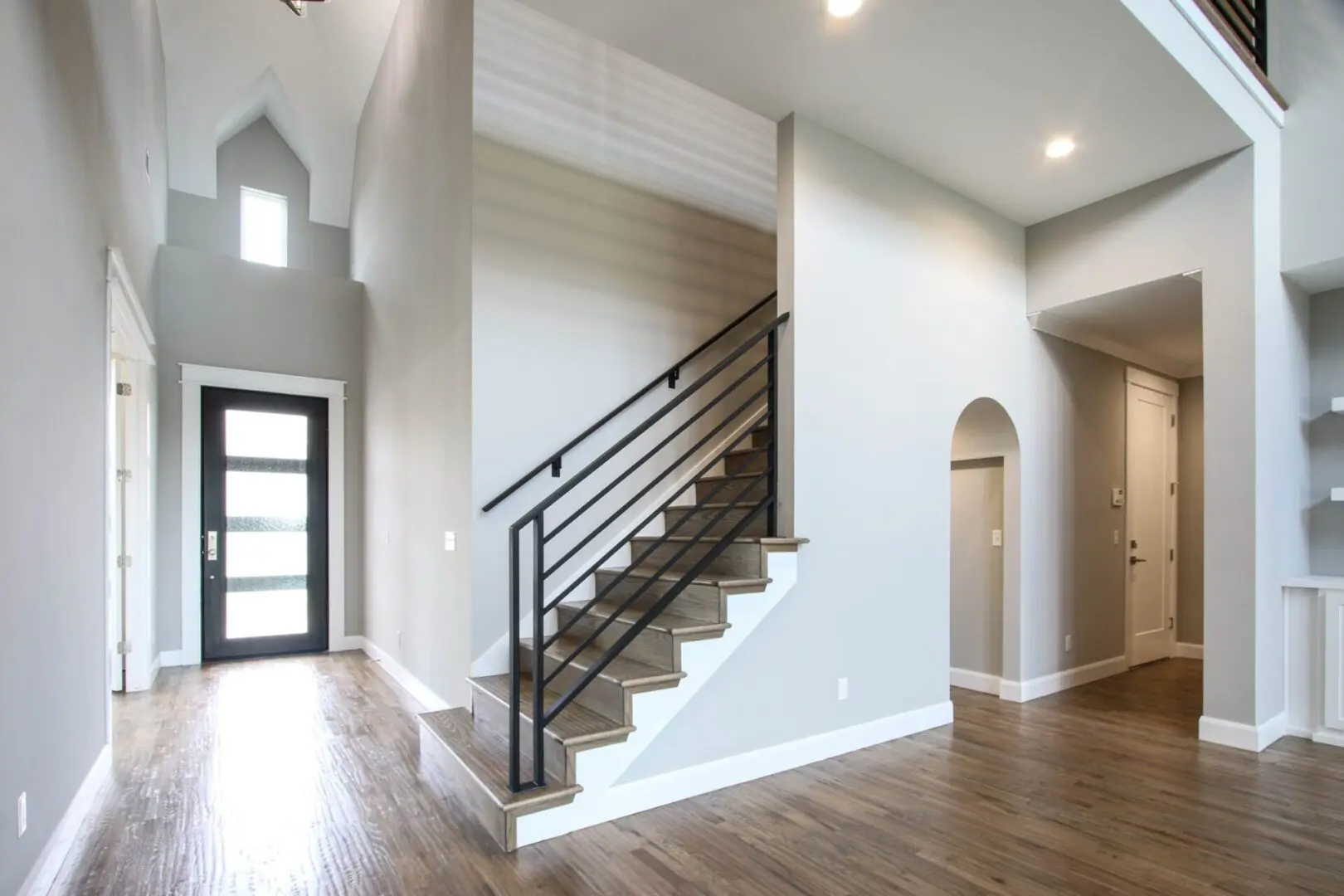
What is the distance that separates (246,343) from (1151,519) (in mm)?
7941

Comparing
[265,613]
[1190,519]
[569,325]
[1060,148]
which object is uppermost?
[1060,148]

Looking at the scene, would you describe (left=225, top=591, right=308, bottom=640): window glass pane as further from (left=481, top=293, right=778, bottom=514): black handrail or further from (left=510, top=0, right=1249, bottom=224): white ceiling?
(left=510, top=0, right=1249, bottom=224): white ceiling

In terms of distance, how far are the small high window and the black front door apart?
172 cm

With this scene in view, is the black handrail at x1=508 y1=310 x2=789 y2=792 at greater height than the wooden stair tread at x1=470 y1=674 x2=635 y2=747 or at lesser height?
greater

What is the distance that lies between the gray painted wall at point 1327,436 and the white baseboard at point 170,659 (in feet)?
26.7

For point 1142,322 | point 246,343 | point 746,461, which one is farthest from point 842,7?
point 246,343

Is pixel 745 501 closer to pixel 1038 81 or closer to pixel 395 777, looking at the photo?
pixel 395 777

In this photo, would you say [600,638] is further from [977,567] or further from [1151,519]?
[1151,519]

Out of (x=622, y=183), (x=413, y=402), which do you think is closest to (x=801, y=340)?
(x=622, y=183)

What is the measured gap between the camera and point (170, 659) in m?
5.76

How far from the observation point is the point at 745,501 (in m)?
3.91

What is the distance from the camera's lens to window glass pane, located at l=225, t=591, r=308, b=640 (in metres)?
6.03

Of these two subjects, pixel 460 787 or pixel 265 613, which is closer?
pixel 460 787

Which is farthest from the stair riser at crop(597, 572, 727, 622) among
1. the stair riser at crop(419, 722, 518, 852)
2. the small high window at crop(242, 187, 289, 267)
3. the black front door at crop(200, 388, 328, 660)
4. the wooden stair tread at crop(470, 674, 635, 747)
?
the small high window at crop(242, 187, 289, 267)
